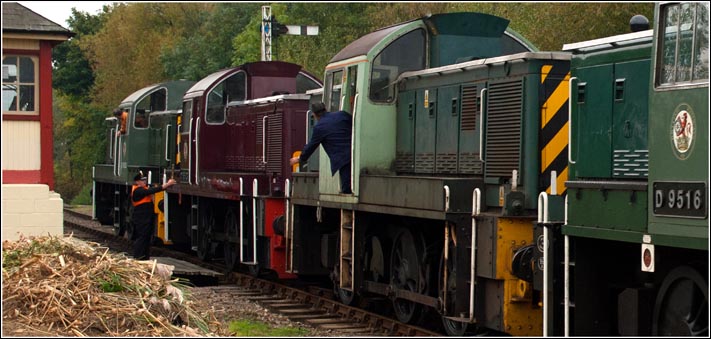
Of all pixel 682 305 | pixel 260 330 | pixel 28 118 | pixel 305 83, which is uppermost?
pixel 305 83

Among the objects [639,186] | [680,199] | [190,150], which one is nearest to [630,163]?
[639,186]

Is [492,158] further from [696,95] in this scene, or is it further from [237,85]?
[237,85]

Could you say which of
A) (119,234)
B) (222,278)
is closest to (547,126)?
(222,278)

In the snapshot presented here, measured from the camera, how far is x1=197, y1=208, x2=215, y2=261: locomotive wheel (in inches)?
822

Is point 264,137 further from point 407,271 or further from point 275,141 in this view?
point 407,271

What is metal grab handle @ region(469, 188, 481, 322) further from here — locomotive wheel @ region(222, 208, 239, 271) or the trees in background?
the trees in background

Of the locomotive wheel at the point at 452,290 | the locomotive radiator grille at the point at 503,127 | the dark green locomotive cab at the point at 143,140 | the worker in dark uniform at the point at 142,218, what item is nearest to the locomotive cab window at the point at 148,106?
the dark green locomotive cab at the point at 143,140

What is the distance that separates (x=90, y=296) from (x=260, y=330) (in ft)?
7.48

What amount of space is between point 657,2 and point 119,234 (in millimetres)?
20890

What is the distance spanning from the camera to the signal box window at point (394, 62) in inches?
527

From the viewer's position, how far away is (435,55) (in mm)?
13367

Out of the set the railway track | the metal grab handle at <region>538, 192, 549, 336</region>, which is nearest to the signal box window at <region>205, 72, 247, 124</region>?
the railway track

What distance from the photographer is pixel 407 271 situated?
1278 centimetres

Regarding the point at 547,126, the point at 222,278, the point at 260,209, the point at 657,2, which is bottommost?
the point at 222,278
